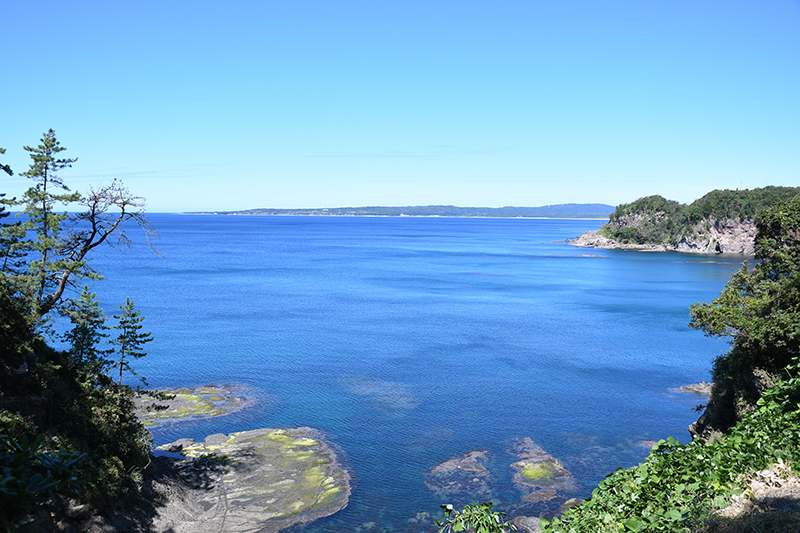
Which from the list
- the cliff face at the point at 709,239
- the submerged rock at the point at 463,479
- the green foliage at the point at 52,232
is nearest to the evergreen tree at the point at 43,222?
the green foliage at the point at 52,232

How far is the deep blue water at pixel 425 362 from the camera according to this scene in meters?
30.1

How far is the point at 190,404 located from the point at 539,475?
72.7ft

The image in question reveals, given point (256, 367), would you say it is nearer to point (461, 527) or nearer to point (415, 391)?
point (415, 391)

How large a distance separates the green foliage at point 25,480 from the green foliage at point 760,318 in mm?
24827

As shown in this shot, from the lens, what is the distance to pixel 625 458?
95.5 ft

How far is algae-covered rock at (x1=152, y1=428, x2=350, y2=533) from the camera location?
73.9 feet

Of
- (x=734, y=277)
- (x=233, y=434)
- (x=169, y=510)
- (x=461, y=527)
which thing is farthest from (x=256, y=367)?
(x=461, y=527)

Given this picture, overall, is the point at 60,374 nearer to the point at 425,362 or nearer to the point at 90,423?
the point at 90,423

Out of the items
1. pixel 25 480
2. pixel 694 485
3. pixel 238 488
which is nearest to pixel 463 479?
pixel 238 488

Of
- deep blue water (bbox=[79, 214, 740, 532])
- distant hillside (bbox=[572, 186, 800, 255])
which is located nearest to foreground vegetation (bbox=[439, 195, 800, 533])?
deep blue water (bbox=[79, 214, 740, 532])

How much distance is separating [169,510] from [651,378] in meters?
36.0

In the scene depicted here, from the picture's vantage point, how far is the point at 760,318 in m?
24.0

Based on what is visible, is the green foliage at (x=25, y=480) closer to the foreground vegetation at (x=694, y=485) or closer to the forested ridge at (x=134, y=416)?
the forested ridge at (x=134, y=416)

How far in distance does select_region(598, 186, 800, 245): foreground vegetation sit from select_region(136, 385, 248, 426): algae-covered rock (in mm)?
148713
